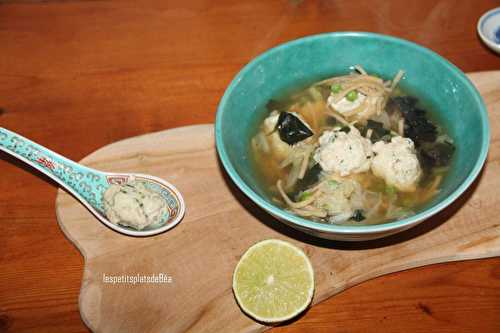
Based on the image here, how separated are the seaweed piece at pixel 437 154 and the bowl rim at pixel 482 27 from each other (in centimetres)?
94

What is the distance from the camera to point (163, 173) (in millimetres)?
2111

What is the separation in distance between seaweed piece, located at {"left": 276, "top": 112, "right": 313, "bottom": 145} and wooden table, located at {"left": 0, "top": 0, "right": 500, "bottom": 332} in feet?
1.84

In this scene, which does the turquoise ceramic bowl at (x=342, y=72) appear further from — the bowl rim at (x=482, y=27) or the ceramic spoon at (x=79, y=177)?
the bowl rim at (x=482, y=27)

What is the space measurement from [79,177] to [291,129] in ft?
2.97

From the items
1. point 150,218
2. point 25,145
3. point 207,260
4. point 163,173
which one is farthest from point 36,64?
point 207,260

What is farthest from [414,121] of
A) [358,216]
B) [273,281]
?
[273,281]

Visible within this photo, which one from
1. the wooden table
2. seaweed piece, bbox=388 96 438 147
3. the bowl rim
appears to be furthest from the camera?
the bowl rim

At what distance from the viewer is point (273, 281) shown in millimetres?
1662

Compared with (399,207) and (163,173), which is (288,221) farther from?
(163,173)

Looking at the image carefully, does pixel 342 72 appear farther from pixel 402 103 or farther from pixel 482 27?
pixel 482 27

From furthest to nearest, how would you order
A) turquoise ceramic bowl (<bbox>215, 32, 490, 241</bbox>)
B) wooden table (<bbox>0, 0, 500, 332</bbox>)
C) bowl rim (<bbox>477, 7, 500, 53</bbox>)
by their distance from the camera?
bowl rim (<bbox>477, 7, 500, 53</bbox>)
wooden table (<bbox>0, 0, 500, 332</bbox>)
turquoise ceramic bowl (<bbox>215, 32, 490, 241</bbox>)

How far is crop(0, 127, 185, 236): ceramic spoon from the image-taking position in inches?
77.8

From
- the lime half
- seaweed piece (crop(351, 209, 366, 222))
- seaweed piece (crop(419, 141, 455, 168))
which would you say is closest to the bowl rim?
seaweed piece (crop(419, 141, 455, 168))

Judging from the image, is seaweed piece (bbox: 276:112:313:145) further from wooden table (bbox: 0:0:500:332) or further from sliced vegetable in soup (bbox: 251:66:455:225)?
wooden table (bbox: 0:0:500:332)
